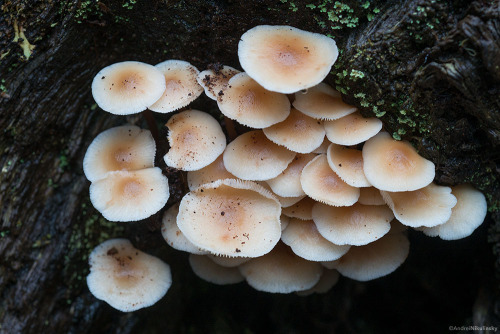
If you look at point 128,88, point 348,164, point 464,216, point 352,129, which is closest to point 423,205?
point 464,216

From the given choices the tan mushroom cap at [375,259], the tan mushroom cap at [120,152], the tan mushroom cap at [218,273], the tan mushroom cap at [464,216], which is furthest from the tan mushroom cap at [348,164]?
the tan mushroom cap at [218,273]

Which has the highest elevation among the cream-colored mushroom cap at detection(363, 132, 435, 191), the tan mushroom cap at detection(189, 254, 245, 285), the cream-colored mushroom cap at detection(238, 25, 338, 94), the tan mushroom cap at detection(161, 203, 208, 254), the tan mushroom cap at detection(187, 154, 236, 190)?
the cream-colored mushroom cap at detection(238, 25, 338, 94)

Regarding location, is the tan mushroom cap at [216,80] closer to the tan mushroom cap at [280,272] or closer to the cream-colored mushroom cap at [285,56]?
the cream-colored mushroom cap at [285,56]

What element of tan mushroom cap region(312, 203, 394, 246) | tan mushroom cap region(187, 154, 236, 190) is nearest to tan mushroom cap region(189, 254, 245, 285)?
tan mushroom cap region(187, 154, 236, 190)

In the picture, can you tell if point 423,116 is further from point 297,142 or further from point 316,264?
point 316,264

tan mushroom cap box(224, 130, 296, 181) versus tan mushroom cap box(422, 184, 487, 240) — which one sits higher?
tan mushroom cap box(224, 130, 296, 181)

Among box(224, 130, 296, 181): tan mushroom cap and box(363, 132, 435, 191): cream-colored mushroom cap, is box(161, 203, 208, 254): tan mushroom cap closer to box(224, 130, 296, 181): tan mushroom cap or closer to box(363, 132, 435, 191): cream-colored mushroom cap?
box(224, 130, 296, 181): tan mushroom cap
